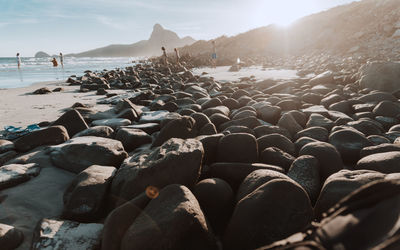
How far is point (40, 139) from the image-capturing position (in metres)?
3.19

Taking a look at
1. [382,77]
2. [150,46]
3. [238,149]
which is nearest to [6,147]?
[238,149]

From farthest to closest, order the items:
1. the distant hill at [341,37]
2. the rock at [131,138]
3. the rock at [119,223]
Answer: the distant hill at [341,37]
the rock at [131,138]
the rock at [119,223]

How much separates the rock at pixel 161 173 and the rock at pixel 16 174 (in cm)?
99

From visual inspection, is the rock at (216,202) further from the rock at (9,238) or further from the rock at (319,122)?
the rock at (319,122)

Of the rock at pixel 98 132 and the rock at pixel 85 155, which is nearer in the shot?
the rock at pixel 85 155

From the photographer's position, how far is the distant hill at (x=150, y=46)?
5714 inches

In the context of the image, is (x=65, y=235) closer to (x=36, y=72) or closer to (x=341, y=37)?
(x=341, y=37)

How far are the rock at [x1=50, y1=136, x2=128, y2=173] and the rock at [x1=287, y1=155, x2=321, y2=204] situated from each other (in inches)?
68.9

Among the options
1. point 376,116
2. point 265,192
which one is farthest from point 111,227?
point 376,116

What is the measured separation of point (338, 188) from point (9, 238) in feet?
7.14

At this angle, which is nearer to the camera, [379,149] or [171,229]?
[171,229]

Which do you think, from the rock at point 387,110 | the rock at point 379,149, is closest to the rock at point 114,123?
the rock at point 379,149

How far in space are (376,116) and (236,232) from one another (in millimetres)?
3548

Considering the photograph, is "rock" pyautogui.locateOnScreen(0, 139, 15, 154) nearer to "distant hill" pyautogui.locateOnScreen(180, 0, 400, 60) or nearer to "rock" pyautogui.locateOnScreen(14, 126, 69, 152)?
"rock" pyautogui.locateOnScreen(14, 126, 69, 152)
